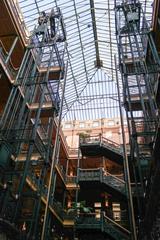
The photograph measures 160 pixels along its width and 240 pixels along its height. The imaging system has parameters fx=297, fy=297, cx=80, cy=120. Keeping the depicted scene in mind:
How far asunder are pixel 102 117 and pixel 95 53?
10227 millimetres

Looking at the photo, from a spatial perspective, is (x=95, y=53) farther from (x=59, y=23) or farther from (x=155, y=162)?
(x=155, y=162)

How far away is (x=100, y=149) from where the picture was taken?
26422 millimetres

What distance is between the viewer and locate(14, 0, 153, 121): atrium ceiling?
23.9 meters

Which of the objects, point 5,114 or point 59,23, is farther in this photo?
point 59,23

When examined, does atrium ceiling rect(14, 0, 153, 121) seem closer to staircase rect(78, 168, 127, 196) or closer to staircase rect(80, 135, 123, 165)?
staircase rect(80, 135, 123, 165)

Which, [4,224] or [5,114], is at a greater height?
[4,224]

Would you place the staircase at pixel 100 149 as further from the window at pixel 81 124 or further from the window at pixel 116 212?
the window at pixel 81 124

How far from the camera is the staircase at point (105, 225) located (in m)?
20.7

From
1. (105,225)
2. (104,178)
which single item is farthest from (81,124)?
(105,225)

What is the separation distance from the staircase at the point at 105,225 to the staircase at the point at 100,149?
5727 millimetres

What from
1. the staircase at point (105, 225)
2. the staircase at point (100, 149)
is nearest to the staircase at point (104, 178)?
the staircase at point (100, 149)

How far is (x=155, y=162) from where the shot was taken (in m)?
7.81

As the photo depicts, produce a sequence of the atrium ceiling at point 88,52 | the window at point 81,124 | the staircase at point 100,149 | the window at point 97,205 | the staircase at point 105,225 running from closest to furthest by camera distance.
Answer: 1. the staircase at point 105,225
2. the atrium ceiling at point 88,52
3. the staircase at point 100,149
4. the window at point 97,205
5. the window at point 81,124

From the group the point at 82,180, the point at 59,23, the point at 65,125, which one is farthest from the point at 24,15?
the point at 65,125
